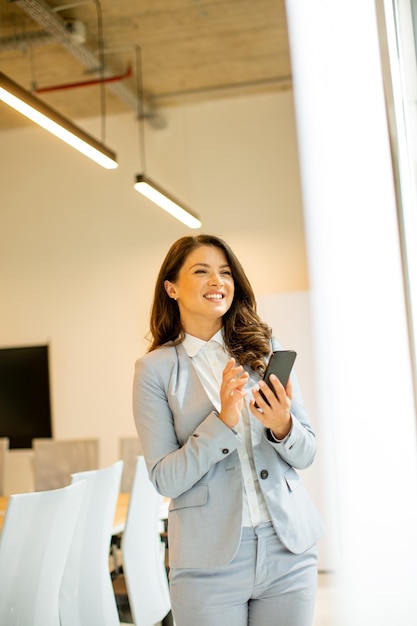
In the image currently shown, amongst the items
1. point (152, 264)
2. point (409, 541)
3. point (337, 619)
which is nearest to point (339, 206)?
point (409, 541)

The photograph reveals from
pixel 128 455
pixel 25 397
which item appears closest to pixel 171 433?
pixel 128 455

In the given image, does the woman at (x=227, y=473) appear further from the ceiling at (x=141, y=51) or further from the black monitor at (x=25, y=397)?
the black monitor at (x=25, y=397)

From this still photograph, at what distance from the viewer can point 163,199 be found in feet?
18.0

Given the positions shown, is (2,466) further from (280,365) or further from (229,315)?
(280,365)

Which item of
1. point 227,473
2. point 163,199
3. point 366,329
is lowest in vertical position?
point 227,473

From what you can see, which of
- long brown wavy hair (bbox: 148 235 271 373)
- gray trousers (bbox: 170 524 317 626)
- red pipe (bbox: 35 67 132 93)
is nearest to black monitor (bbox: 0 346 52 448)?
red pipe (bbox: 35 67 132 93)

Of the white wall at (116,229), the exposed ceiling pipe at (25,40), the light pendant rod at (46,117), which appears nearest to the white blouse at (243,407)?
the light pendant rod at (46,117)

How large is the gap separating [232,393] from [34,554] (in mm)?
1228

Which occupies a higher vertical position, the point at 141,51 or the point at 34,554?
the point at 141,51

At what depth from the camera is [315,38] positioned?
1.62 meters

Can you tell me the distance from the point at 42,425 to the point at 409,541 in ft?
20.1

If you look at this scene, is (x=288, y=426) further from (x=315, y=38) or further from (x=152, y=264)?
(x=152, y=264)

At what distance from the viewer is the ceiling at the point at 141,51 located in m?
5.12

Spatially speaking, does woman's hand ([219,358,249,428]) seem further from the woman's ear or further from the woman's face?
the woman's ear
